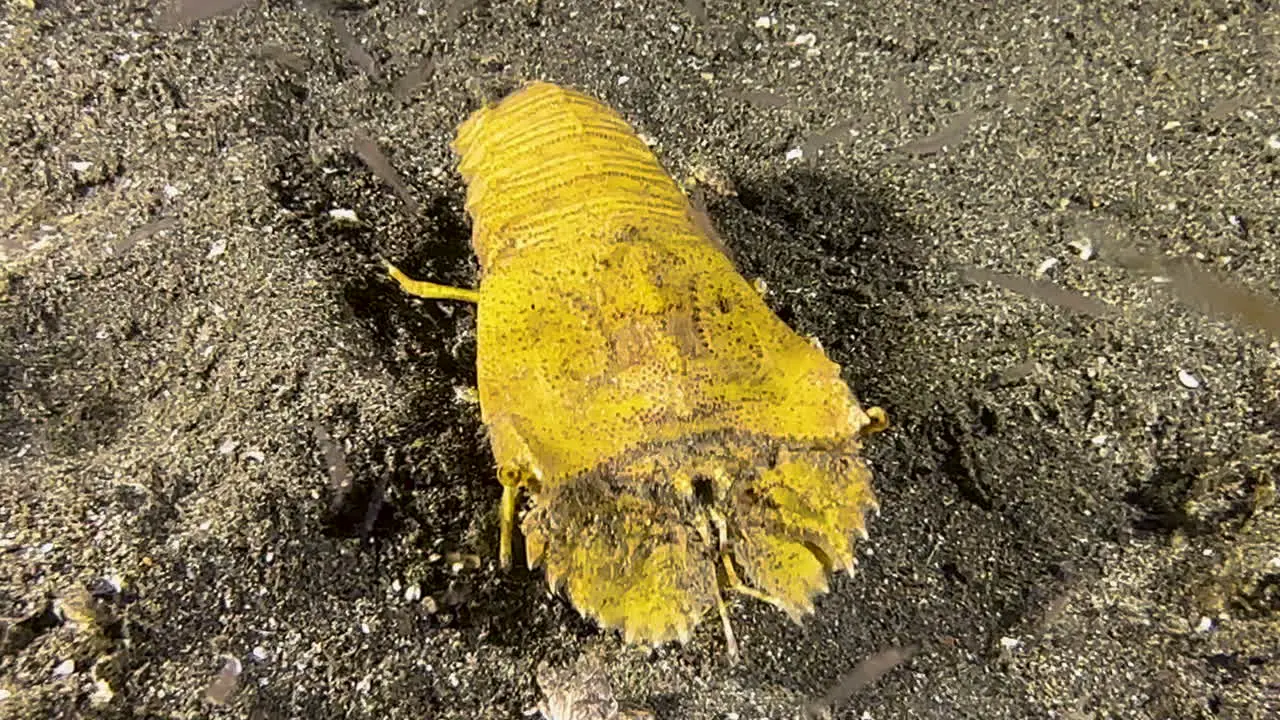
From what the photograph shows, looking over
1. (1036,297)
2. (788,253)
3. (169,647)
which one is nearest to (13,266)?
(169,647)

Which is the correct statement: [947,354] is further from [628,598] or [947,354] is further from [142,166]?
[142,166]

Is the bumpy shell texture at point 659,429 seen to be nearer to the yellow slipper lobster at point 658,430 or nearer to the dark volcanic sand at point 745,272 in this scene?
the yellow slipper lobster at point 658,430

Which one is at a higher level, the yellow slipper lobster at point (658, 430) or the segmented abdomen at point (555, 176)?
the segmented abdomen at point (555, 176)

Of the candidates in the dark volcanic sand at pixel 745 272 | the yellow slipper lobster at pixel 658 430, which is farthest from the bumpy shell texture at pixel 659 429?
the dark volcanic sand at pixel 745 272

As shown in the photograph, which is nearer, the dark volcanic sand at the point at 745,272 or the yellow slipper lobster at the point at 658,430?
the yellow slipper lobster at the point at 658,430

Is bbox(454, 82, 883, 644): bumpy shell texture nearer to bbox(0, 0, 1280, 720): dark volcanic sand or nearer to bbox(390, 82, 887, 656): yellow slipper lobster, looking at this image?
bbox(390, 82, 887, 656): yellow slipper lobster

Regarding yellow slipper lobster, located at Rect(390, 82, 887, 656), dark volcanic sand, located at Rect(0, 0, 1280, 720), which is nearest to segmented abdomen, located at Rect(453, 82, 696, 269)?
yellow slipper lobster, located at Rect(390, 82, 887, 656)

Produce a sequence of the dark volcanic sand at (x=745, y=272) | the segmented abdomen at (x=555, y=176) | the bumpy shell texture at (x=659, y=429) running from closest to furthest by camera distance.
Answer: the bumpy shell texture at (x=659, y=429), the dark volcanic sand at (x=745, y=272), the segmented abdomen at (x=555, y=176)

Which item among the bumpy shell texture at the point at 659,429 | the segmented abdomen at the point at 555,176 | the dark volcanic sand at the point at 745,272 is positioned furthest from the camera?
the segmented abdomen at the point at 555,176
